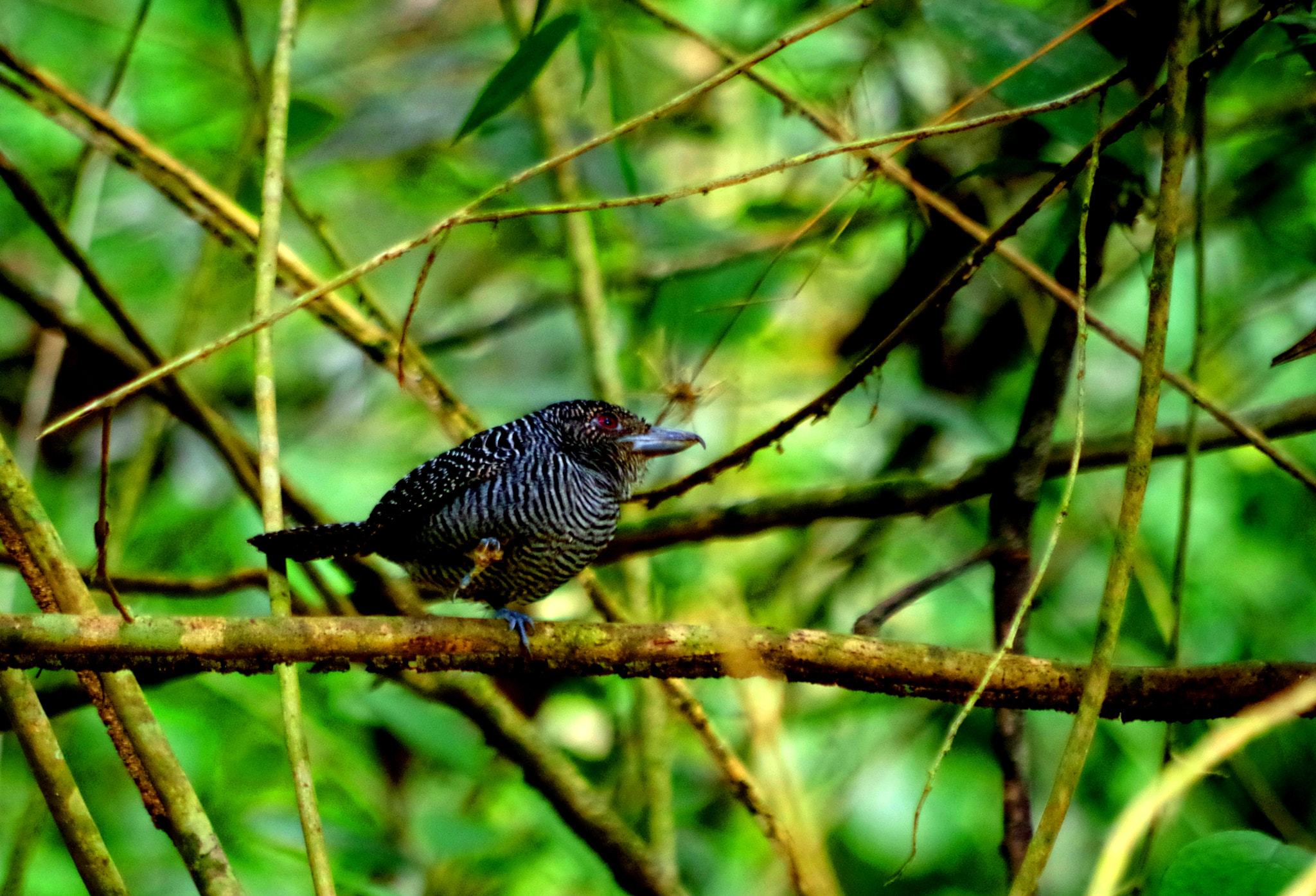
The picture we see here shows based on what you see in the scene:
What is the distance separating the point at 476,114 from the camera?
2.57 meters

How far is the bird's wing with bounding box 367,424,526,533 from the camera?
11.3 feet

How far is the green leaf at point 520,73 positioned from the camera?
2518 millimetres

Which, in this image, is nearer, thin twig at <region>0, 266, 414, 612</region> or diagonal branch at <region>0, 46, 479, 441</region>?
diagonal branch at <region>0, 46, 479, 441</region>

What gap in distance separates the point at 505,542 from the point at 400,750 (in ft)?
5.06

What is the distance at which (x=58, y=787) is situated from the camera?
77.1 inches

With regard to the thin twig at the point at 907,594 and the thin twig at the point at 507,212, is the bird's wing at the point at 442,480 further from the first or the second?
the thin twig at the point at 507,212

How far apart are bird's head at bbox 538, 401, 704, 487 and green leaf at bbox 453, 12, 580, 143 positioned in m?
1.23

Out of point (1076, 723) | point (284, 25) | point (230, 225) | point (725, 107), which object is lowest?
point (1076, 723)

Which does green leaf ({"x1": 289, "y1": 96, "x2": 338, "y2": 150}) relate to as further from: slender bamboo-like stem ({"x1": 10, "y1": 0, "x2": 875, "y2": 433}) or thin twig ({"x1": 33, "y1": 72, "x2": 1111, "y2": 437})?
thin twig ({"x1": 33, "y1": 72, "x2": 1111, "y2": 437})

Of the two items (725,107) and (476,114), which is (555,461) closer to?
(476,114)

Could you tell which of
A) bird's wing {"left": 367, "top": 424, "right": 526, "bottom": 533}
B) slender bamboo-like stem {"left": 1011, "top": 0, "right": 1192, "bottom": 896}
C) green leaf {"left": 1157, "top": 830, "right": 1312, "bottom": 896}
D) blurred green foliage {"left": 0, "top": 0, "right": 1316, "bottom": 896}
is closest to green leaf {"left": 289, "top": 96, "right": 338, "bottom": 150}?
blurred green foliage {"left": 0, "top": 0, "right": 1316, "bottom": 896}

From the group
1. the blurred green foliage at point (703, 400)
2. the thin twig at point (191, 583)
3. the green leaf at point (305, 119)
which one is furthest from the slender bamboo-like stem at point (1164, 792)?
the green leaf at point (305, 119)

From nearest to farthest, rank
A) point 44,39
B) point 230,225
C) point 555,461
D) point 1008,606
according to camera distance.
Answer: point 1008,606 < point 230,225 < point 555,461 < point 44,39

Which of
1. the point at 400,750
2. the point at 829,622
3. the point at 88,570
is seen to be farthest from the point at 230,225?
the point at 829,622
